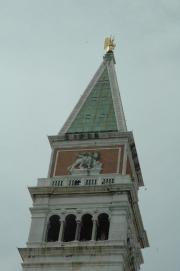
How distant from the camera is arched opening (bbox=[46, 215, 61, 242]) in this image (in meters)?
67.5

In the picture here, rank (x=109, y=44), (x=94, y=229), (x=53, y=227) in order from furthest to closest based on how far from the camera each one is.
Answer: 1. (x=109, y=44)
2. (x=53, y=227)
3. (x=94, y=229)

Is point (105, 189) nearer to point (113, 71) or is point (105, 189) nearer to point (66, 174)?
point (66, 174)

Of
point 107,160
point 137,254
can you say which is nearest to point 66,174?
point 107,160

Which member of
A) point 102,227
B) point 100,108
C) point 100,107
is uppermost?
point 100,107

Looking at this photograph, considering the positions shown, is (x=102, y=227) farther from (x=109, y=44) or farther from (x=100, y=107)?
(x=109, y=44)

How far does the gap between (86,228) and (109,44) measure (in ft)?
65.4

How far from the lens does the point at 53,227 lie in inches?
2677

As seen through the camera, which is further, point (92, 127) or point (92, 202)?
point (92, 127)

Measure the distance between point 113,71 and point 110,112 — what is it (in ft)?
17.7

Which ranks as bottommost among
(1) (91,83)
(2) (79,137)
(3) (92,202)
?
(3) (92,202)

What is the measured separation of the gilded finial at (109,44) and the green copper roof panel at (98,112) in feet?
13.0

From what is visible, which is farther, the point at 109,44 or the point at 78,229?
the point at 109,44

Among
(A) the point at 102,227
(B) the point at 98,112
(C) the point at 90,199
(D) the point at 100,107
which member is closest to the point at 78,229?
(A) the point at 102,227

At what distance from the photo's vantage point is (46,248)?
6550 centimetres
